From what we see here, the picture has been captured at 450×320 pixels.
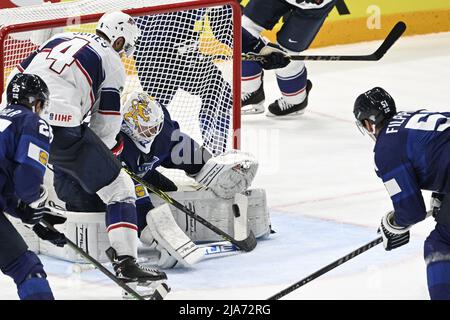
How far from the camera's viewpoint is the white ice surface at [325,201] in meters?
5.50

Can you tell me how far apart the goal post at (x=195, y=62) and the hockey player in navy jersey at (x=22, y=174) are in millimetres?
1596

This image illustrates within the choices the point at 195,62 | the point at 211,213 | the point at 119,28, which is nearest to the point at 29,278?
the point at 119,28

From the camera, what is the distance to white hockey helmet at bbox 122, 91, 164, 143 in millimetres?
5899

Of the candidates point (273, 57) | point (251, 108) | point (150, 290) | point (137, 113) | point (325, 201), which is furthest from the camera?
point (251, 108)

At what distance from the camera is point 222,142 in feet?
22.0

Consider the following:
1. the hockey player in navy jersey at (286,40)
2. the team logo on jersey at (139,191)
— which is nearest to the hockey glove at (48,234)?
the team logo on jersey at (139,191)

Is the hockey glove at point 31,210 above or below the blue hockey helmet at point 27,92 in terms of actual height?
below

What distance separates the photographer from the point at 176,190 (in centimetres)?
615

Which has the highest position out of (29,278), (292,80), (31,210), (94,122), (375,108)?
(375,108)

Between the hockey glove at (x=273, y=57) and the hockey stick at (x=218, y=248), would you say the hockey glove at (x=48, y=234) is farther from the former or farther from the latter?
the hockey glove at (x=273, y=57)

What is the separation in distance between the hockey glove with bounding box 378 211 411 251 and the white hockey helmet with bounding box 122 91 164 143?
1.27 m

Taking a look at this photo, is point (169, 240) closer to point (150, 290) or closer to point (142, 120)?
point (150, 290)

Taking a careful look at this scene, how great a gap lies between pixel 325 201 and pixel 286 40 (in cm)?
166
